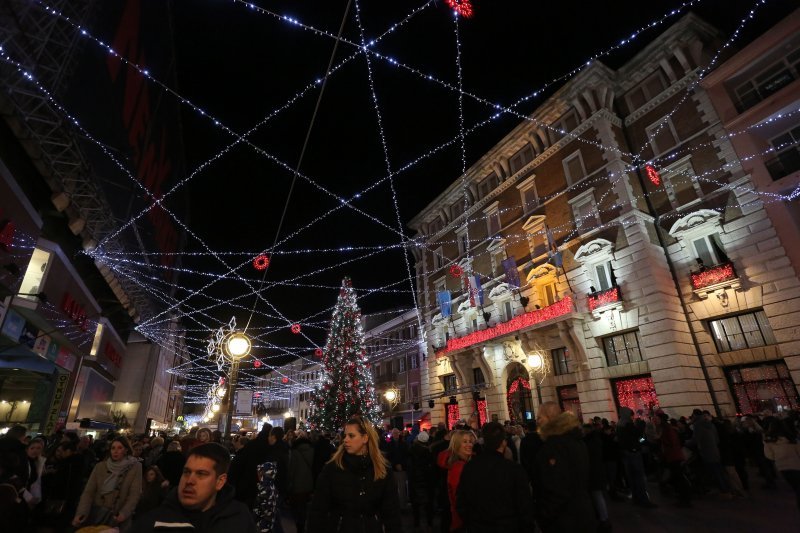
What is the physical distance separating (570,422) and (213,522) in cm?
351

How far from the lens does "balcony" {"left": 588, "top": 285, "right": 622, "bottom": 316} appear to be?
17.3 metres

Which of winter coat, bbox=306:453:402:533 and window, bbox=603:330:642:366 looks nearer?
winter coat, bbox=306:453:402:533

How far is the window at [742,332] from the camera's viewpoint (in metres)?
14.1

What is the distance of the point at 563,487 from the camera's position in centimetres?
382

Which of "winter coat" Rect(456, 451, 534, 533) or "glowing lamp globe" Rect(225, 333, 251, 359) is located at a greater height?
"glowing lamp globe" Rect(225, 333, 251, 359)

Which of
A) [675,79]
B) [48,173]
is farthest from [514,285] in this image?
[48,173]

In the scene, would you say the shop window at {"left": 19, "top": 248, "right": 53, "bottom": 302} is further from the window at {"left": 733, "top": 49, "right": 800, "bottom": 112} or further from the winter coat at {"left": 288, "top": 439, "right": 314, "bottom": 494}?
the window at {"left": 733, "top": 49, "right": 800, "bottom": 112}

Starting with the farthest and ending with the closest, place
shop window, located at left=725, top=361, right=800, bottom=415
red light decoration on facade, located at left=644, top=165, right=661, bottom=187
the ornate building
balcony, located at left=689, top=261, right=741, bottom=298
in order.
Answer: red light decoration on facade, located at left=644, top=165, right=661, bottom=187 → balcony, located at left=689, top=261, right=741, bottom=298 → the ornate building → shop window, located at left=725, top=361, right=800, bottom=415

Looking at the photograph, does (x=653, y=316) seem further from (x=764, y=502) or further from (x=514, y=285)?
(x=764, y=502)

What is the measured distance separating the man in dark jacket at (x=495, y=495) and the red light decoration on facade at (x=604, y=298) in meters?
15.8

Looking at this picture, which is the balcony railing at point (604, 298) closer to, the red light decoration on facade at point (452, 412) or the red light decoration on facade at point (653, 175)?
the red light decoration on facade at point (653, 175)

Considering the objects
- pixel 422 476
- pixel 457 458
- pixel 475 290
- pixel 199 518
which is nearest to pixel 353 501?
pixel 199 518

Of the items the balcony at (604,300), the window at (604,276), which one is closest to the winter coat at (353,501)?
the balcony at (604,300)

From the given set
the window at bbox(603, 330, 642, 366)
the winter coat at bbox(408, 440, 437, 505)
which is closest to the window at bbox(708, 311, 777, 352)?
the window at bbox(603, 330, 642, 366)
